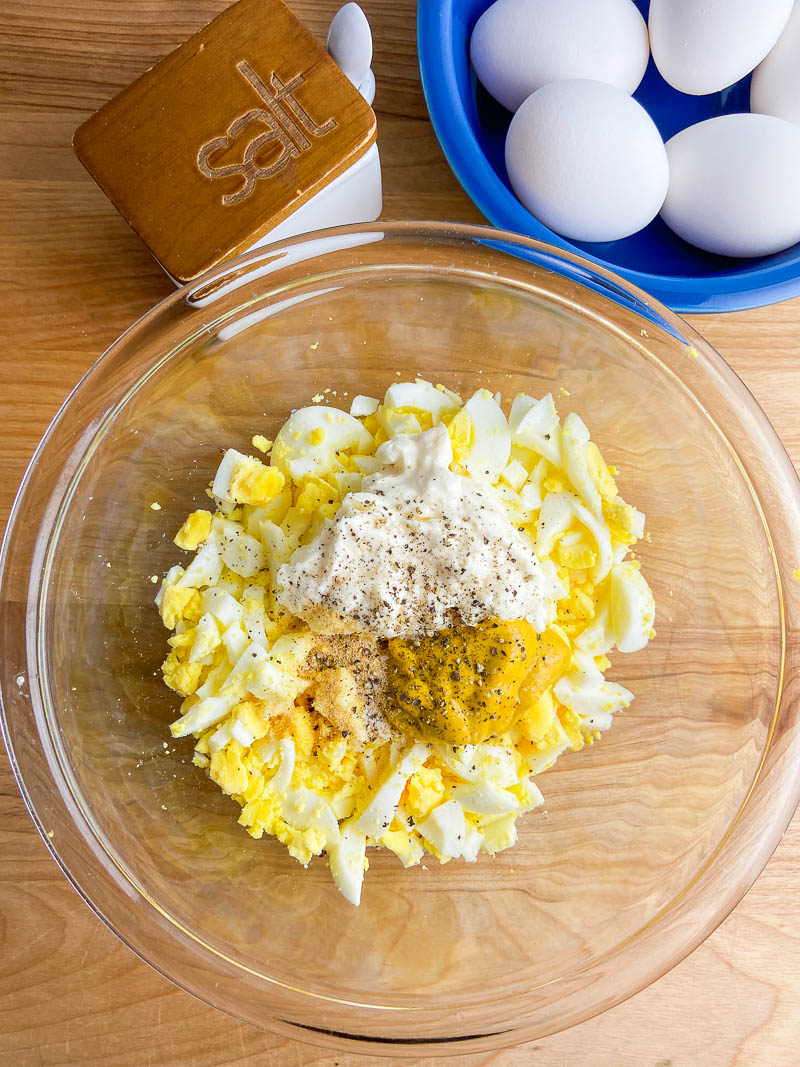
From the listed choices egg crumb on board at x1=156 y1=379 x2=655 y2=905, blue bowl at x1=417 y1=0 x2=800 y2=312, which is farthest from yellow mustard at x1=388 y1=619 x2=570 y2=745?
blue bowl at x1=417 y1=0 x2=800 y2=312

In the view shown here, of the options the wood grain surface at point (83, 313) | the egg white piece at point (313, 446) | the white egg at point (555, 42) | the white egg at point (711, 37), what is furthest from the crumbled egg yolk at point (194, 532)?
the white egg at point (711, 37)

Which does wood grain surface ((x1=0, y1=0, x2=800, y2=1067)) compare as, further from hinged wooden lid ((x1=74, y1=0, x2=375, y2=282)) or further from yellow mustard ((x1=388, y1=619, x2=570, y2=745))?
yellow mustard ((x1=388, y1=619, x2=570, y2=745))

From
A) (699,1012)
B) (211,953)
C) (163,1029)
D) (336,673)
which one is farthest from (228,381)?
(699,1012)

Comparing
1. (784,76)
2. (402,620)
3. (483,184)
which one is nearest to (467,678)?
(402,620)

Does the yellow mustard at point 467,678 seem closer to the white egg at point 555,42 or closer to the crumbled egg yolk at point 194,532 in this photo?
the crumbled egg yolk at point 194,532

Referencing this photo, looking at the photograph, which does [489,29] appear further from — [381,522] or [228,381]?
[381,522]
